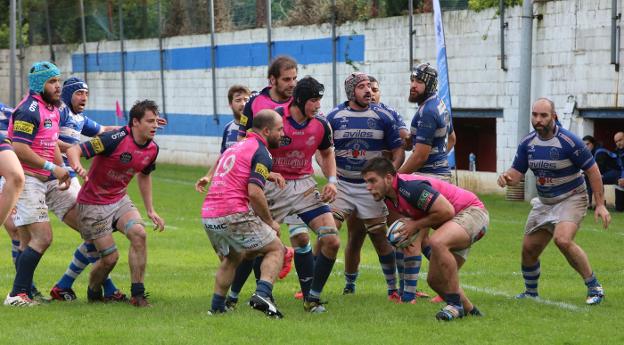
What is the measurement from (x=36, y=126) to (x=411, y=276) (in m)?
3.81

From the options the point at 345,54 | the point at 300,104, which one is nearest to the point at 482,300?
the point at 300,104

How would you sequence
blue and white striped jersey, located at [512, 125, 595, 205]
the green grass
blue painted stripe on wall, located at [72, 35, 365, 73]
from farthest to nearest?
1. blue painted stripe on wall, located at [72, 35, 365, 73]
2. blue and white striped jersey, located at [512, 125, 595, 205]
3. the green grass

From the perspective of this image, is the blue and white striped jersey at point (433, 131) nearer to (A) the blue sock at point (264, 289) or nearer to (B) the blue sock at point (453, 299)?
(B) the blue sock at point (453, 299)

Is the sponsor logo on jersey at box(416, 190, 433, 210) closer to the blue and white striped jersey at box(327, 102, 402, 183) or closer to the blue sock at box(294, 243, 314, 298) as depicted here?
the blue sock at box(294, 243, 314, 298)

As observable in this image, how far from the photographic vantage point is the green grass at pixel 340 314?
29.1 feet

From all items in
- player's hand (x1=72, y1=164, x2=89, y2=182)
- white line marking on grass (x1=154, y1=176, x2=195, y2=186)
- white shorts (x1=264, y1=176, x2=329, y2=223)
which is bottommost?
white line marking on grass (x1=154, y1=176, x2=195, y2=186)

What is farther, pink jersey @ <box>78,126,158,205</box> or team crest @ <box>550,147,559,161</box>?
team crest @ <box>550,147,559,161</box>

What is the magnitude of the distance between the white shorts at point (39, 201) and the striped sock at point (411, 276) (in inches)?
129

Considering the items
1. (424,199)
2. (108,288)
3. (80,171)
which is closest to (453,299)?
(424,199)

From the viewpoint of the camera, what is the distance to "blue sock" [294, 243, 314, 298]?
10.4 metres

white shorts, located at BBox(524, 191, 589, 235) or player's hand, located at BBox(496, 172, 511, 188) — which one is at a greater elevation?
player's hand, located at BBox(496, 172, 511, 188)

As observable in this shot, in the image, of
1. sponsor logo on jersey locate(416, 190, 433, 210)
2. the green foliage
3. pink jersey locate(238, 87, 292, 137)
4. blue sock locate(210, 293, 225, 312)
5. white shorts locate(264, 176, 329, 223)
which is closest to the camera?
sponsor logo on jersey locate(416, 190, 433, 210)

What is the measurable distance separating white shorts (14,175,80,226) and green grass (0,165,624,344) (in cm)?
87

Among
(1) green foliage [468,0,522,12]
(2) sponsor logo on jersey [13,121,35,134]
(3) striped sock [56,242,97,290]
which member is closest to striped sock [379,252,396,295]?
(3) striped sock [56,242,97,290]
